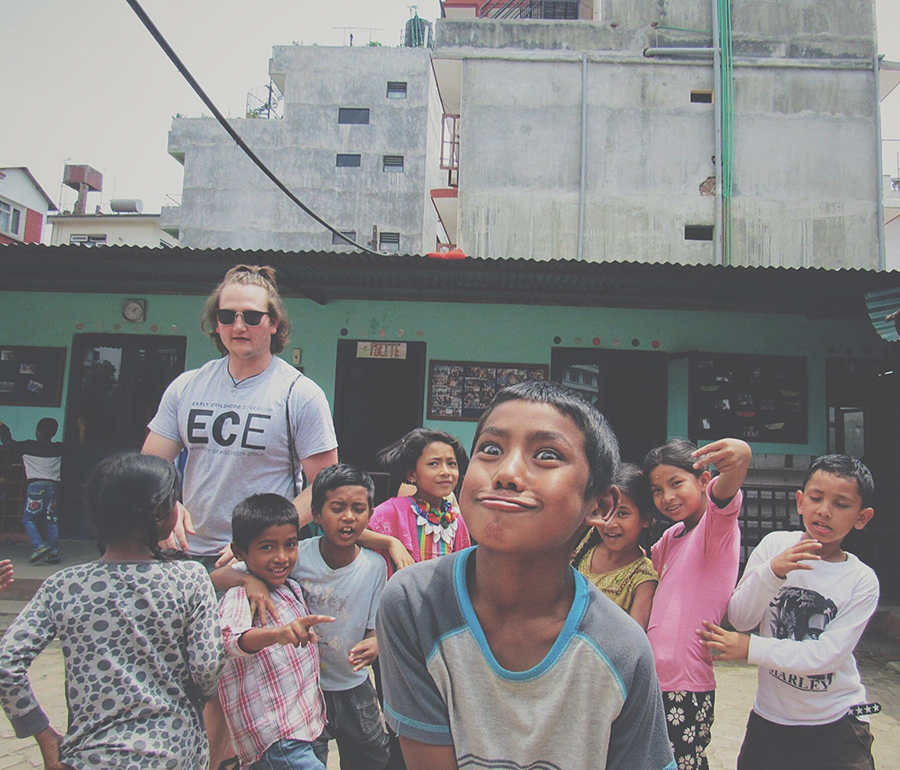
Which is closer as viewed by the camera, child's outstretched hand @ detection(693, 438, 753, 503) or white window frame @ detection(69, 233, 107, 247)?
child's outstretched hand @ detection(693, 438, 753, 503)

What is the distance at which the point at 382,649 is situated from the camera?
4.44 ft

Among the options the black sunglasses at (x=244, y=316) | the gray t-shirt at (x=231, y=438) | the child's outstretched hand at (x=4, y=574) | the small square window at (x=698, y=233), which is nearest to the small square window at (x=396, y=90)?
the small square window at (x=698, y=233)

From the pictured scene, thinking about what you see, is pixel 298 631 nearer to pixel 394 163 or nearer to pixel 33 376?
pixel 33 376

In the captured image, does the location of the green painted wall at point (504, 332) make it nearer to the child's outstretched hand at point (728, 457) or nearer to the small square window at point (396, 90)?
the child's outstretched hand at point (728, 457)

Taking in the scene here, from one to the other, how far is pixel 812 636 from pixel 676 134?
40.3ft

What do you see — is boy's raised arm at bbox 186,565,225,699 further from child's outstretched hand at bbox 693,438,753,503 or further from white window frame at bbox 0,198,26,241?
white window frame at bbox 0,198,26,241

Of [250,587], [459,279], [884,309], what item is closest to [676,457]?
[250,587]

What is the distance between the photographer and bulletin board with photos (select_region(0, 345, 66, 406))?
26.9 feet

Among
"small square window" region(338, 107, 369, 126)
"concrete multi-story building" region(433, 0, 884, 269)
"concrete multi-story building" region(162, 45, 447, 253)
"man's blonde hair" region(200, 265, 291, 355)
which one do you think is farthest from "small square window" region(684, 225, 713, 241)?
"small square window" region(338, 107, 369, 126)

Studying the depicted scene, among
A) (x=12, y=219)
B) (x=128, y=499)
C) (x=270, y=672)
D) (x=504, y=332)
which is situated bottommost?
(x=270, y=672)

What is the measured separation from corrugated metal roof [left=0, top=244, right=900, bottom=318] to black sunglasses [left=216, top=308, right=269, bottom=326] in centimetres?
355

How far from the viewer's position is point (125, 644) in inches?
75.7

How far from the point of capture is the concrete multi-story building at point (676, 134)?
1238 centimetres

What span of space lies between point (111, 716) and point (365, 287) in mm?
6031
